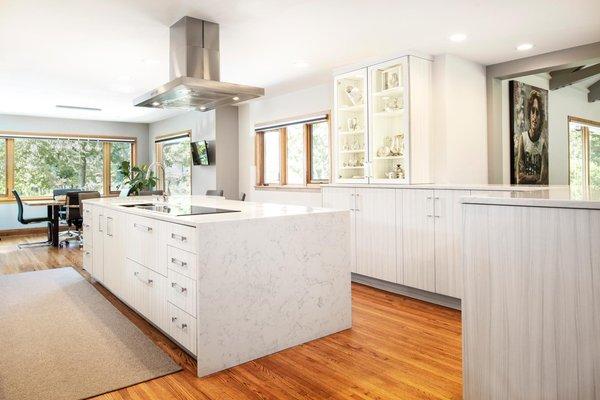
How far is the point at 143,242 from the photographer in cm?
301

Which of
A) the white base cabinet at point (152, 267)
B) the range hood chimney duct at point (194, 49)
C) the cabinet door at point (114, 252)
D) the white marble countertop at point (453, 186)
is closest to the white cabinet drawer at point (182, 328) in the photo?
the white base cabinet at point (152, 267)

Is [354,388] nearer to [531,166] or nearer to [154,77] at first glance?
[531,166]

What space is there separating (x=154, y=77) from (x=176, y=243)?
132 inches

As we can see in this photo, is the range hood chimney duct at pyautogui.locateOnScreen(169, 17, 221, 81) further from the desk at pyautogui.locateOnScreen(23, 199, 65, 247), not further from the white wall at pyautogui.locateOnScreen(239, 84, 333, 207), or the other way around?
the desk at pyautogui.locateOnScreen(23, 199, 65, 247)

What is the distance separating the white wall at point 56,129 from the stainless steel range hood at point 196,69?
6.22 meters

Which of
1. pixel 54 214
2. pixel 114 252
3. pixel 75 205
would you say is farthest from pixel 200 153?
pixel 114 252

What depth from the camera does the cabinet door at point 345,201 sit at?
430cm

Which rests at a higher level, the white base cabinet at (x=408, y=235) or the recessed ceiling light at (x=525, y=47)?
the recessed ceiling light at (x=525, y=47)

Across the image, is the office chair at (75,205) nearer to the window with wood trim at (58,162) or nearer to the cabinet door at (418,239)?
the window with wood trim at (58,162)

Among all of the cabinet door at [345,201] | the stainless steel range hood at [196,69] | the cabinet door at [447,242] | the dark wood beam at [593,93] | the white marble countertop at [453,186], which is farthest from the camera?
the dark wood beam at [593,93]

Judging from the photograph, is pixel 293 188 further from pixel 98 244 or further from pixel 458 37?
pixel 458 37

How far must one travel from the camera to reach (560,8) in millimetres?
3045

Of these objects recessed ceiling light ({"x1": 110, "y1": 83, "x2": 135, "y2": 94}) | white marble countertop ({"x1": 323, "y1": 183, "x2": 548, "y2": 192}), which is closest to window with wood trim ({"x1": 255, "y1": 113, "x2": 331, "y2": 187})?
white marble countertop ({"x1": 323, "y1": 183, "x2": 548, "y2": 192})

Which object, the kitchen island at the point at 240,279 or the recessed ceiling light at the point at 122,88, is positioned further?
the recessed ceiling light at the point at 122,88
